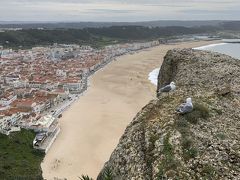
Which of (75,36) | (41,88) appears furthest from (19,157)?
(75,36)

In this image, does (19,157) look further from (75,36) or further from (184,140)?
(75,36)

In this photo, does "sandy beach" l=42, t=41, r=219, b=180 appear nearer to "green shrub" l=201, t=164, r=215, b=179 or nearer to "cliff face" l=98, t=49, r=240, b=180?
"cliff face" l=98, t=49, r=240, b=180

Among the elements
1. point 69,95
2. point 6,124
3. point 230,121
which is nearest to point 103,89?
point 69,95

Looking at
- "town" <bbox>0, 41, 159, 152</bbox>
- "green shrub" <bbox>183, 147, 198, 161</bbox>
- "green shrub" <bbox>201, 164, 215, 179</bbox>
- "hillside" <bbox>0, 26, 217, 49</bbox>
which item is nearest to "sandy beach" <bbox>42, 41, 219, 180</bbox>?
"town" <bbox>0, 41, 159, 152</bbox>

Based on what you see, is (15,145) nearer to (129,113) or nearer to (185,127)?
(129,113)

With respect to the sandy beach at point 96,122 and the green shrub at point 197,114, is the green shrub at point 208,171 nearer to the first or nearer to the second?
the green shrub at point 197,114

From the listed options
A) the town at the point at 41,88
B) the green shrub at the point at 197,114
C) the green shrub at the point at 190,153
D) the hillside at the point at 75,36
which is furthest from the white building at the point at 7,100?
the hillside at the point at 75,36
